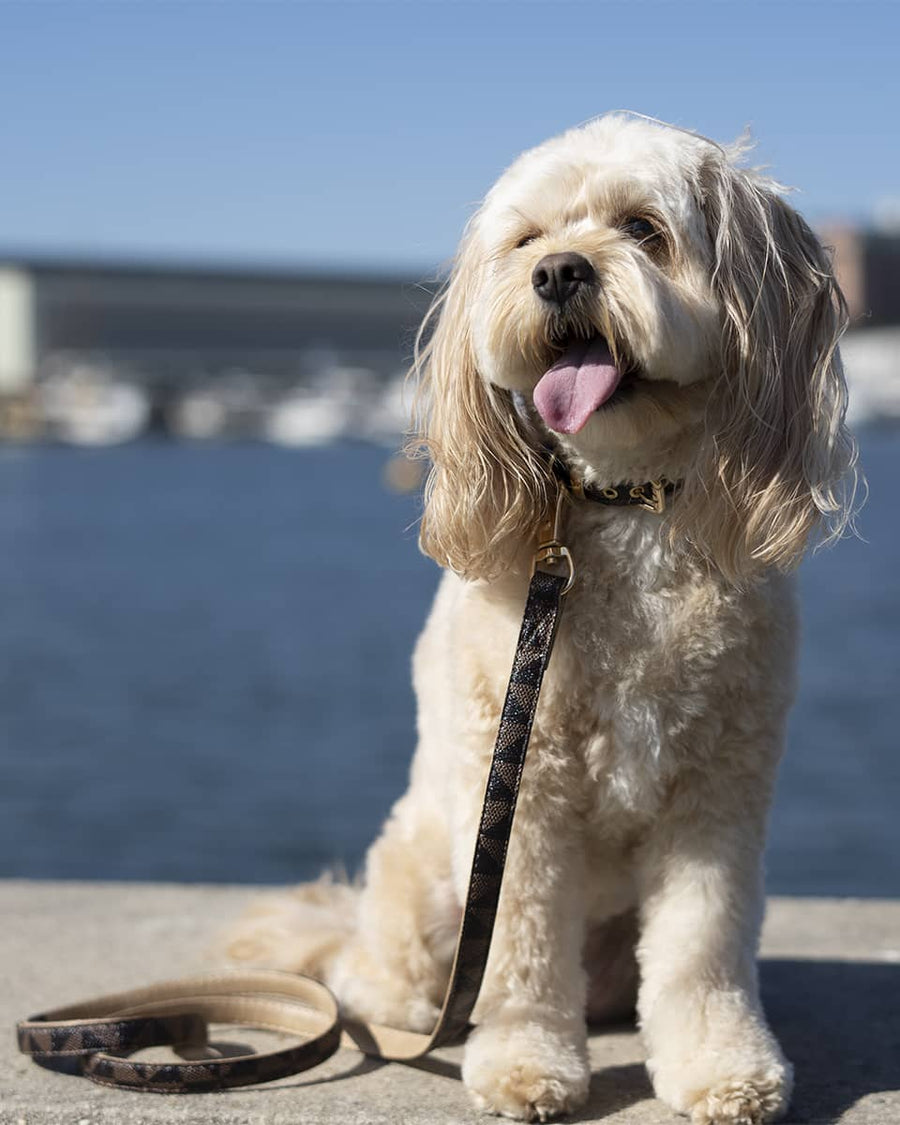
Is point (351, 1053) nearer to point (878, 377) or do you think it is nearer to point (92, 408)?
point (92, 408)

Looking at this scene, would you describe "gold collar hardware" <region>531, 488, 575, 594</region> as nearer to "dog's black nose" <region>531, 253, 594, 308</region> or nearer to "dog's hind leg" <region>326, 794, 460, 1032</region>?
"dog's black nose" <region>531, 253, 594, 308</region>

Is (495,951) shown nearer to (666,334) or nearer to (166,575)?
(666,334)

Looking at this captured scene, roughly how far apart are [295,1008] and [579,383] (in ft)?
4.44

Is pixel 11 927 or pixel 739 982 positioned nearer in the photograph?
pixel 739 982

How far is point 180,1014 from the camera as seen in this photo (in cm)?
289

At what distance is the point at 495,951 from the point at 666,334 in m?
1.07

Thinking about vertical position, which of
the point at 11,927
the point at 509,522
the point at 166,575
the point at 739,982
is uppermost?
the point at 509,522

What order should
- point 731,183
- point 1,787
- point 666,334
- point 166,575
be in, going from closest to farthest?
1. point 666,334
2. point 731,183
3. point 1,787
4. point 166,575

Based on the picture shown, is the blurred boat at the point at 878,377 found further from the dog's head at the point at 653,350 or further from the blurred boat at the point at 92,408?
the dog's head at the point at 653,350

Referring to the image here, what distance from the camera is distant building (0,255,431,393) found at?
91062mm

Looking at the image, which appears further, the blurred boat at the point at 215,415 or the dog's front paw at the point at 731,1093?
the blurred boat at the point at 215,415

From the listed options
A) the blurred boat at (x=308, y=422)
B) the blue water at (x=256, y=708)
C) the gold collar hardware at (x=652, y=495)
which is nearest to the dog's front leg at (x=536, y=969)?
the gold collar hardware at (x=652, y=495)

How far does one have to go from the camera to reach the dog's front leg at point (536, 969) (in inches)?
99.7

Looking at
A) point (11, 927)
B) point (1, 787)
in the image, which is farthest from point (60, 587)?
point (11, 927)
